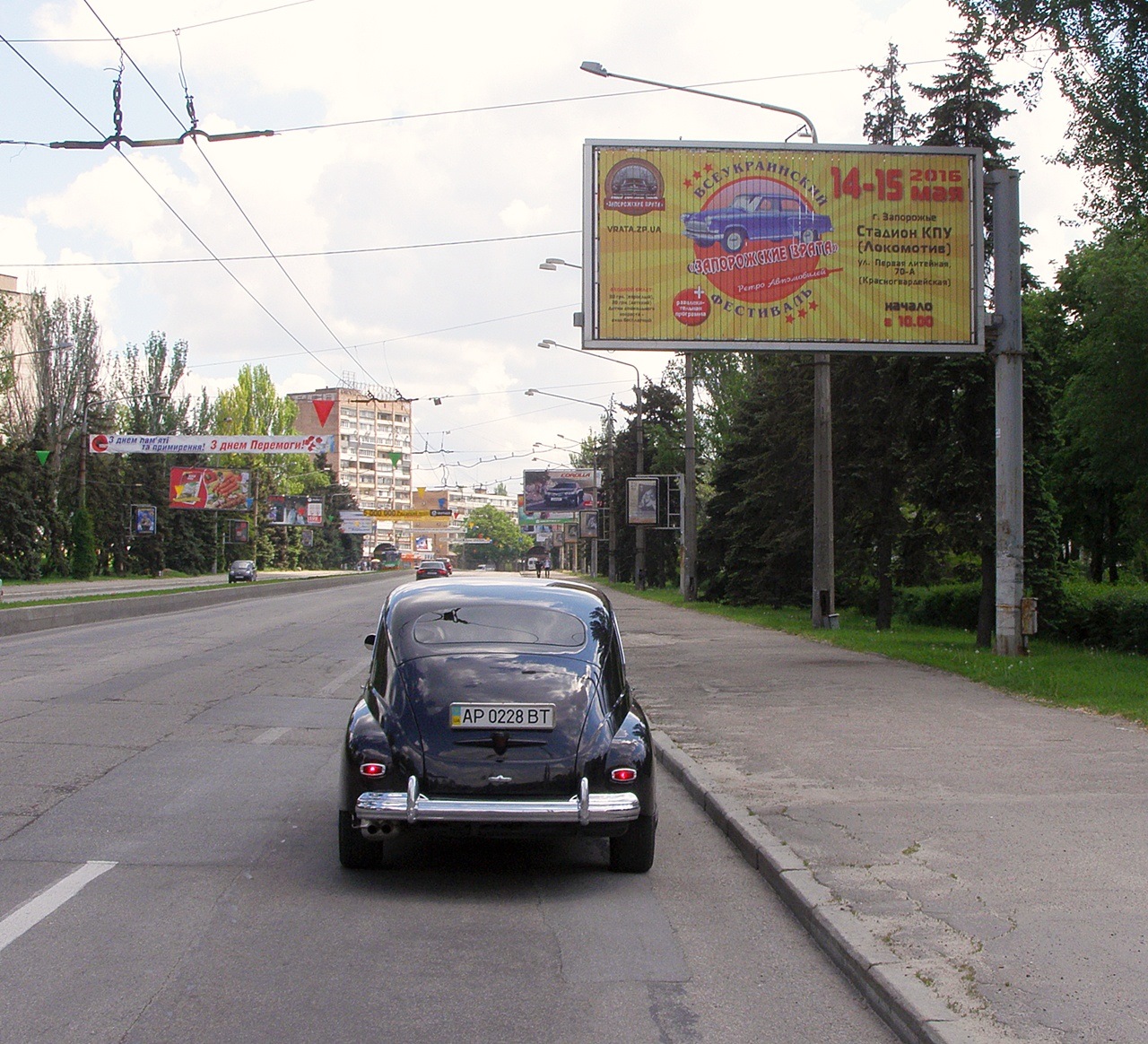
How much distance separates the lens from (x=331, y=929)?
550 centimetres

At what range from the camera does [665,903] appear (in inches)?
240

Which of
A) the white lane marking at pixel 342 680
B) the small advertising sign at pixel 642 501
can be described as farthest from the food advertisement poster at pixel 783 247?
the small advertising sign at pixel 642 501

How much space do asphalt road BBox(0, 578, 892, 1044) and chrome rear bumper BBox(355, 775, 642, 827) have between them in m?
0.38

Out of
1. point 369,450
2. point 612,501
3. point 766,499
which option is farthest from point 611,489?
point 369,450

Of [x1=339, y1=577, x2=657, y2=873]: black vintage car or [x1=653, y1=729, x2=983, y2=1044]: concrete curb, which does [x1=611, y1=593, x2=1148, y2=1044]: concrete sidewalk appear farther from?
[x1=339, y1=577, x2=657, y2=873]: black vintage car

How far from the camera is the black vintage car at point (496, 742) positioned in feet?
20.1

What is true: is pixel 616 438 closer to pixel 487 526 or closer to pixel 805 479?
pixel 805 479

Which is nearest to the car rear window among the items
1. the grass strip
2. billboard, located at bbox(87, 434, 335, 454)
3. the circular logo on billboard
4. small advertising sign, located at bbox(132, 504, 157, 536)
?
the grass strip

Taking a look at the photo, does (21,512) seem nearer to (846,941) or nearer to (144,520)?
(144,520)

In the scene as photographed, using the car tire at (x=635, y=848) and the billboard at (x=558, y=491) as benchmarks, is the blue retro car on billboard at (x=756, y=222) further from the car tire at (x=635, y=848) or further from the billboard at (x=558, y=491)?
the billboard at (x=558, y=491)

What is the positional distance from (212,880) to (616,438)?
67941 mm

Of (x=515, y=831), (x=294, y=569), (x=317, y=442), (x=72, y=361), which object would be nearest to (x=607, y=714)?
(x=515, y=831)

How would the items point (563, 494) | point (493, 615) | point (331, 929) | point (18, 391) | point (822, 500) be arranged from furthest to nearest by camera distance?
point (563, 494) < point (18, 391) < point (822, 500) < point (493, 615) < point (331, 929)

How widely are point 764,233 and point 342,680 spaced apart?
8.47 meters
